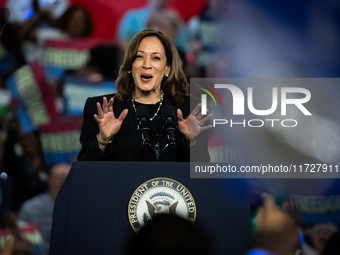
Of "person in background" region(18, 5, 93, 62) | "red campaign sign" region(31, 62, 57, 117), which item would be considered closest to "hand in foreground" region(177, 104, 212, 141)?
"red campaign sign" region(31, 62, 57, 117)

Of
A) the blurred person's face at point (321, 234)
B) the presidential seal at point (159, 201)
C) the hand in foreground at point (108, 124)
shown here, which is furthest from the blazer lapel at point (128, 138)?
the blurred person's face at point (321, 234)

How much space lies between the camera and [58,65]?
402 cm

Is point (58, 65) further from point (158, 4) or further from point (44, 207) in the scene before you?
point (44, 207)

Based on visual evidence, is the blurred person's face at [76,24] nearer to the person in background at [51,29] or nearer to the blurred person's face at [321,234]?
the person in background at [51,29]

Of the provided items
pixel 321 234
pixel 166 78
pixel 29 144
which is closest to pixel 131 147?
pixel 166 78

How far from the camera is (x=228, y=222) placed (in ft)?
4.92

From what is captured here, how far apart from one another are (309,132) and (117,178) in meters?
2.50

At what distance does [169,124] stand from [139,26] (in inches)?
98.0

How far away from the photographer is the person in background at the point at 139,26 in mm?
4020

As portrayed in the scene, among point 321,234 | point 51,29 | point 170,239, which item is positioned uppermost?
point 51,29

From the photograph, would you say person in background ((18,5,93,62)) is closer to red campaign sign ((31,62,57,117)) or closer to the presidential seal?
red campaign sign ((31,62,57,117))

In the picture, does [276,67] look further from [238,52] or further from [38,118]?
[38,118]

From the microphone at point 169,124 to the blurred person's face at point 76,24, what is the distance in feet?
8.35

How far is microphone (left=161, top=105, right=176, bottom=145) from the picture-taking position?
170cm
